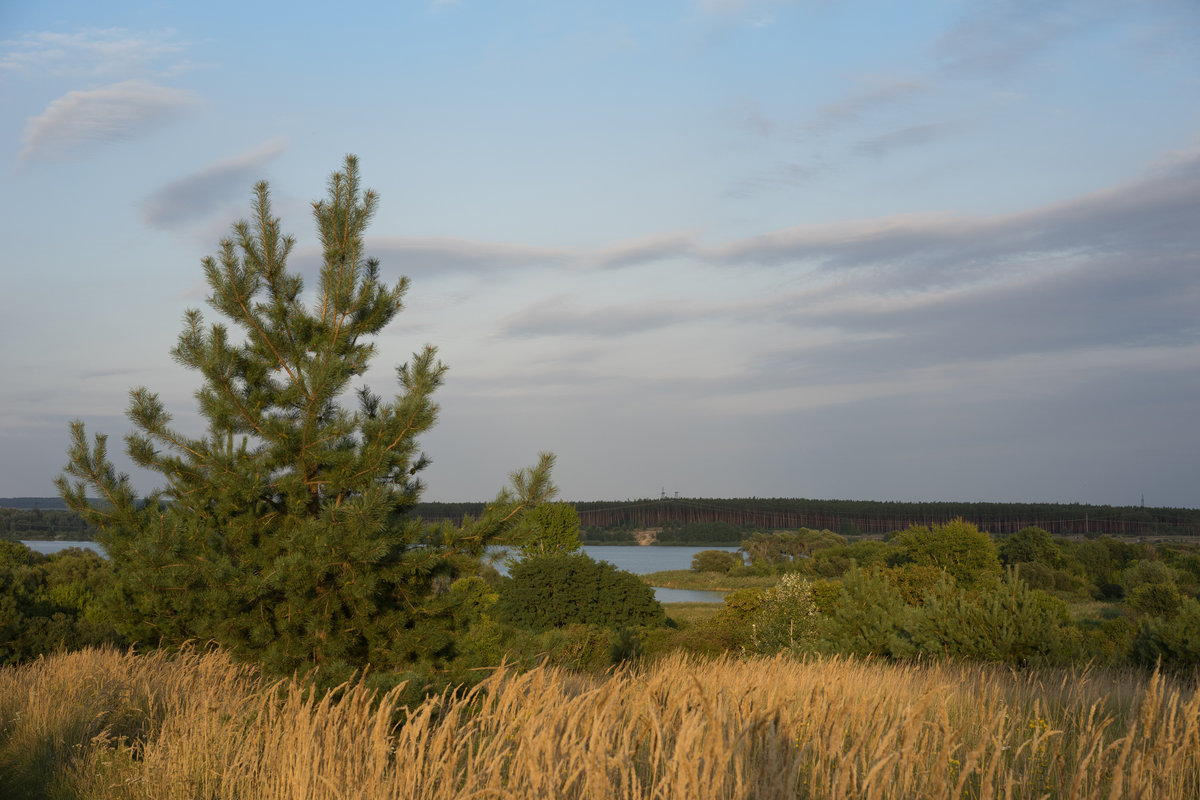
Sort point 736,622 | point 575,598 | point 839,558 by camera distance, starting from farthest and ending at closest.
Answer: point 839,558 < point 575,598 < point 736,622

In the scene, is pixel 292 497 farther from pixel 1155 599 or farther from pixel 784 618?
pixel 1155 599

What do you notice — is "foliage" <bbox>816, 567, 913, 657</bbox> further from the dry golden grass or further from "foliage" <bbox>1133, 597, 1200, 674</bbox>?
the dry golden grass

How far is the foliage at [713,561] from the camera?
90.0 meters

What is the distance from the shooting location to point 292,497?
30.0ft

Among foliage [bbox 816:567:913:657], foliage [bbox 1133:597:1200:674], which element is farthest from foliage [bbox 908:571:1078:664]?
foliage [bbox 1133:597:1200:674]

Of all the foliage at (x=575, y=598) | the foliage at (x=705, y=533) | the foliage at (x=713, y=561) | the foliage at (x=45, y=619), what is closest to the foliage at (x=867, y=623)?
the foliage at (x=45, y=619)

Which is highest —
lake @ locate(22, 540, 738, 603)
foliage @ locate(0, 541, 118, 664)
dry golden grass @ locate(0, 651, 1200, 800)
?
dry golden grass @ locate(0, 651, 1200, 800)

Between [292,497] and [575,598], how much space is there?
21120mm

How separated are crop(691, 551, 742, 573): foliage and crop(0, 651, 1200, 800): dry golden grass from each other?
82.8 metres

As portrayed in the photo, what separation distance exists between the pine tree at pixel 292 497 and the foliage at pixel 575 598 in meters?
19.5

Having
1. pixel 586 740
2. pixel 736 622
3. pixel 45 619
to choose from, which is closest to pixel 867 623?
pixel 736 622

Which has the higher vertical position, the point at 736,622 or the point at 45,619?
the point at 45,619

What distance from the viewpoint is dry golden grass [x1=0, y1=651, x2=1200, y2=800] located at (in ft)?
11.1

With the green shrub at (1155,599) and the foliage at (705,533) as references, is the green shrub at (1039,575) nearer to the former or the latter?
the green shrub at (1155,599)
